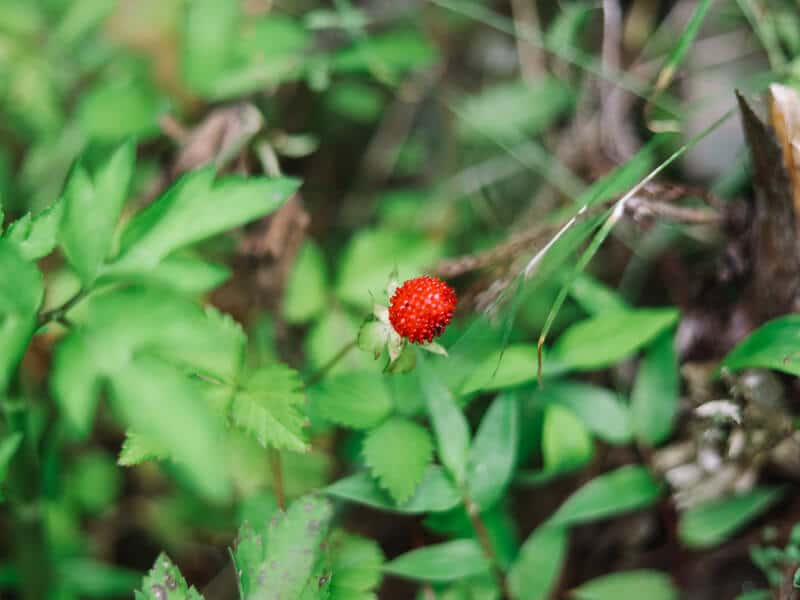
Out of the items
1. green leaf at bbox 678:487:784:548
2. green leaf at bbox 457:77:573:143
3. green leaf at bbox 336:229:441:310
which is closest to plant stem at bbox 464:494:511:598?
green leaf at bbox 678:487:784:548

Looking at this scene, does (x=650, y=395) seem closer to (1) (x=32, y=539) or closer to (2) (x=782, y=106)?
(2) (x=782, y=106)

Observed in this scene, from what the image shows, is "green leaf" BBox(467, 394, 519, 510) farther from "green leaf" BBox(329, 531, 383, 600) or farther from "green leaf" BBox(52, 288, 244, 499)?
"green leaf" BBox(52, 288, 244, 499)

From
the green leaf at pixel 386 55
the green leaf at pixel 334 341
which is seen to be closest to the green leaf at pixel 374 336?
the green leaf at pixel 334 341

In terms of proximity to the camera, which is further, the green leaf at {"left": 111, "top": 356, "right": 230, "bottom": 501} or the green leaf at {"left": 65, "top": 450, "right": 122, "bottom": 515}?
the green leaf at {"left": 65, "top": 450, "right": 122, "bottom": 515}

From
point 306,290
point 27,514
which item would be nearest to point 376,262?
point 306,290

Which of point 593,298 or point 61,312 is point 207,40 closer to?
point 61,312

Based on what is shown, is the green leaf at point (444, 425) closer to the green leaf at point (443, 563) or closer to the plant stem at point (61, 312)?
the green leaf at point (443, 563)
